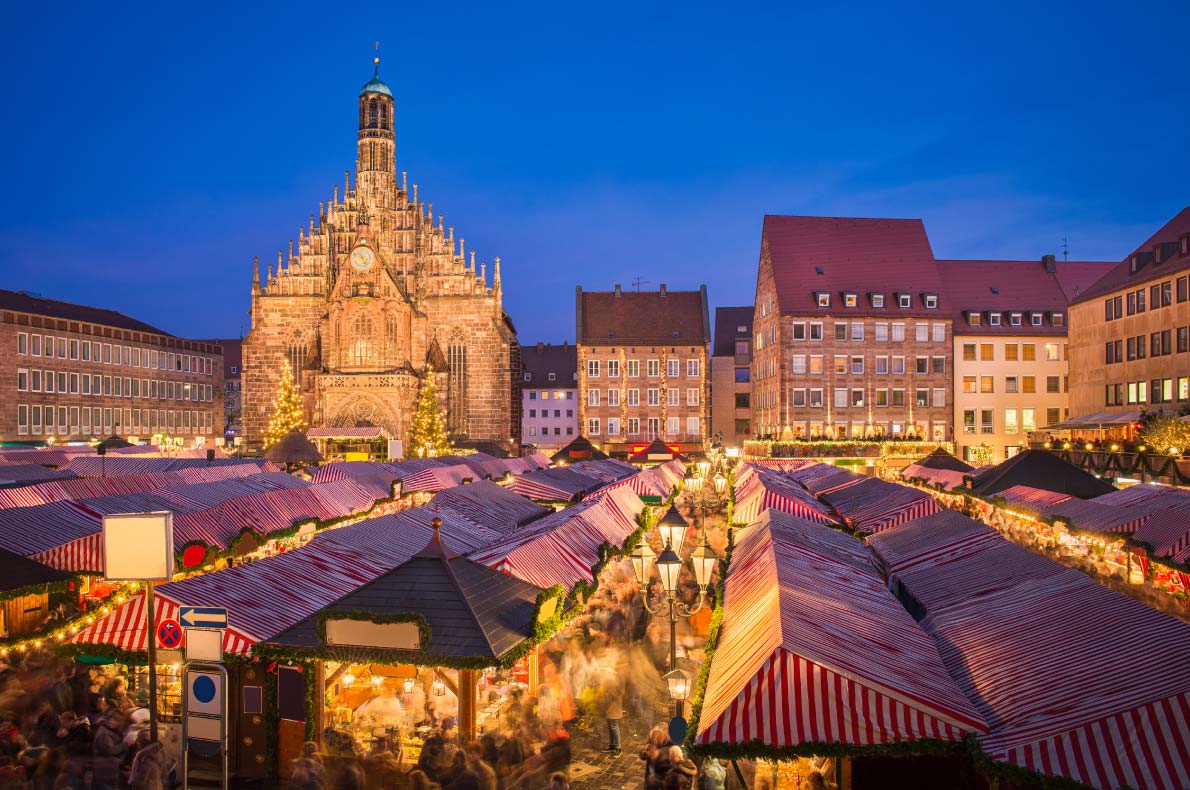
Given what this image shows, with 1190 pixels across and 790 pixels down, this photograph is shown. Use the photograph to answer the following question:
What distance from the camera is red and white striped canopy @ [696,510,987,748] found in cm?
729

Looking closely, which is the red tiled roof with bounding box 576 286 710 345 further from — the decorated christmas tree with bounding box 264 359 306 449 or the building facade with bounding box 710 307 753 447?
the decorated christmas tree with bounding box 264 359 306 449

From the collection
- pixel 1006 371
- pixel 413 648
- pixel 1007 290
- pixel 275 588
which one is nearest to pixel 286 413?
pixel 1006 371

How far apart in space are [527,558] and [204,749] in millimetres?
5709

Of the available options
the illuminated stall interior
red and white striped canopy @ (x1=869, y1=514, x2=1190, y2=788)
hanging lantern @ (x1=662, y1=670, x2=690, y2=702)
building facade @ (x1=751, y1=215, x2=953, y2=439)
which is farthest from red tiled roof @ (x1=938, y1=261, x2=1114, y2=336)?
the illuminated stall interior

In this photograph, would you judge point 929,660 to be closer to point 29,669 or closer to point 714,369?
point 29,669

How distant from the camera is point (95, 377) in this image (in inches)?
2584

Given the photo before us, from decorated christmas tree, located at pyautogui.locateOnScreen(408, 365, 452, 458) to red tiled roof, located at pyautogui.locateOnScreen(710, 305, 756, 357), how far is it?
29.8m

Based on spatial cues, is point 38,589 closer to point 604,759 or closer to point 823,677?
point 604,759

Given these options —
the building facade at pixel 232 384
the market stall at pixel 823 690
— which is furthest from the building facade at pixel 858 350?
the building facade at pixel 232 384

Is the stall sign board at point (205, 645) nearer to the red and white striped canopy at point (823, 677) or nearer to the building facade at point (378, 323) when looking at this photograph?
the red and white striped canopy at point (823, 677)

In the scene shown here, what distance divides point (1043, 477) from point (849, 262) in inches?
1724

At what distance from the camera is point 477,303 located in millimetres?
63344

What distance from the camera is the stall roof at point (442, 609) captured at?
9164 mm

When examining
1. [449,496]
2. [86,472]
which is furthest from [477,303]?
[449,496]
